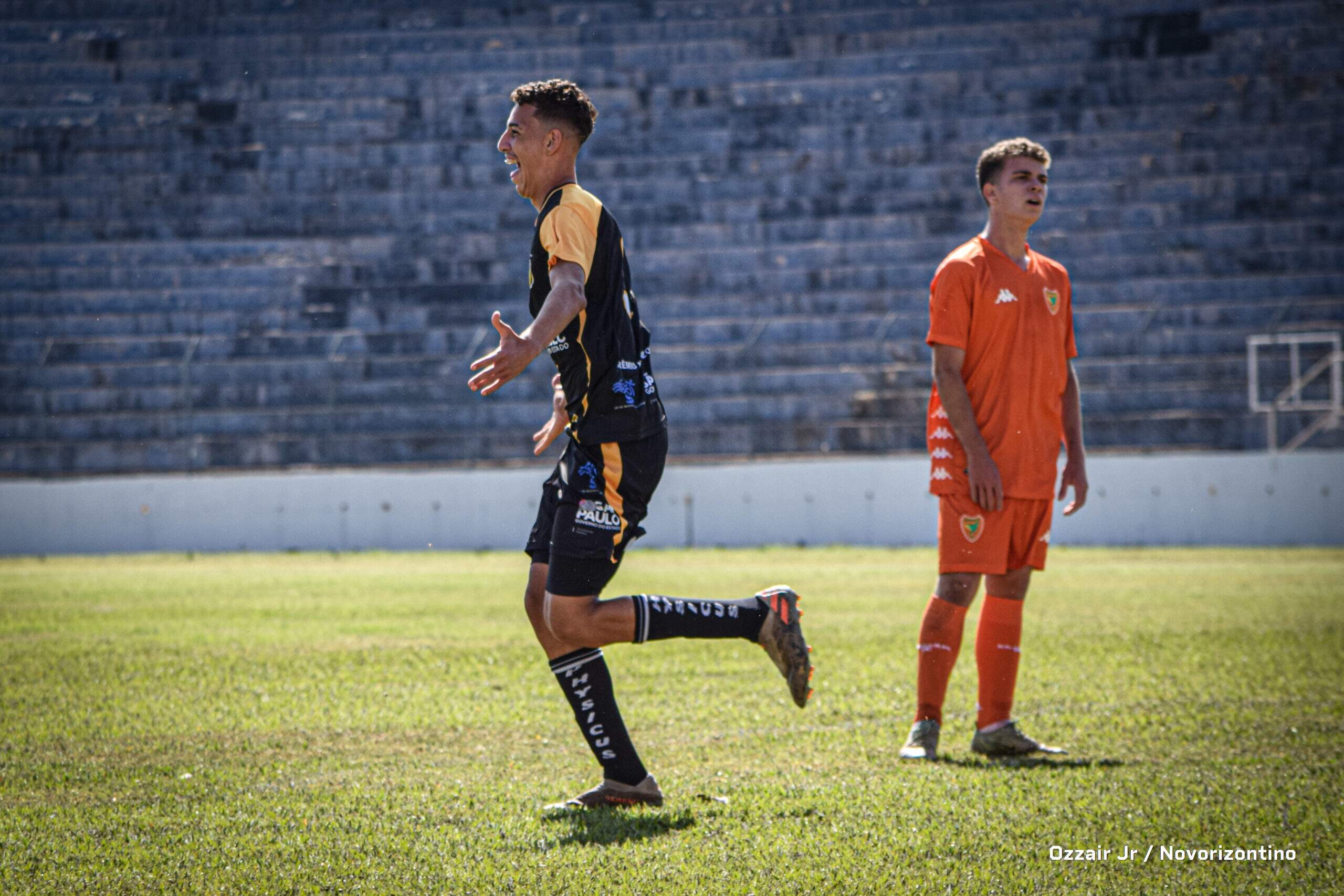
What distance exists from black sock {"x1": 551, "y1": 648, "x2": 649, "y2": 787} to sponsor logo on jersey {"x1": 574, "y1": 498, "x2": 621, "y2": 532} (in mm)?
405

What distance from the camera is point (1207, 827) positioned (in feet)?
11.5

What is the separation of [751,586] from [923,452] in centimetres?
745

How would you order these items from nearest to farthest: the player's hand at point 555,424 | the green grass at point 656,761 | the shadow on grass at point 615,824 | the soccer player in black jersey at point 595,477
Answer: the green grass at point 656,761 < the shadow on grass at point 615,824 < the soccer player in black jersey at point 595,477 < the player's hand at point 555,424

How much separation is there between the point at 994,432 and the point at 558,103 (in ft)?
6.42

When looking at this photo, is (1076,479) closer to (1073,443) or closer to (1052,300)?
(1073,443)

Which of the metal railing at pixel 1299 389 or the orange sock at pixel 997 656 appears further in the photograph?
the metal railing at pixel 1299 389

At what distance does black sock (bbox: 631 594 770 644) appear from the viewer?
391 cm

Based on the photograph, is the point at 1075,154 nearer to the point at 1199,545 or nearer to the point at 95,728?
the point at 1199,545

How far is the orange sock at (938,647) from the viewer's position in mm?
4828

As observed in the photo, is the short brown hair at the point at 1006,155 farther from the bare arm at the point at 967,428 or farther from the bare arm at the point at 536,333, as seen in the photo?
the bare arm at the point at 536,333

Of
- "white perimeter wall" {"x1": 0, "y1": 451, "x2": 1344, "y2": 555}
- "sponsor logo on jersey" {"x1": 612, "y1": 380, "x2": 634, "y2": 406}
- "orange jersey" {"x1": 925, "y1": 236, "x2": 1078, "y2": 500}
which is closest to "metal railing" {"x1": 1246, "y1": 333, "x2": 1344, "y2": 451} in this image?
"white perimeter wall" {"x1": 0, "y1": 451, "x2": 1344, "y2": 555}

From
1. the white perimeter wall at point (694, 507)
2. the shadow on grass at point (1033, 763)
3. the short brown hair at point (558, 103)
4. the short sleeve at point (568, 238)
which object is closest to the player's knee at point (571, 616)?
the short sleeve at point (568, 238)

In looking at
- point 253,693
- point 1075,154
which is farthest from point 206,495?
point 1075,154

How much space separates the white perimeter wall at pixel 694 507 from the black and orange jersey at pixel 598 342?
40.4 feet
